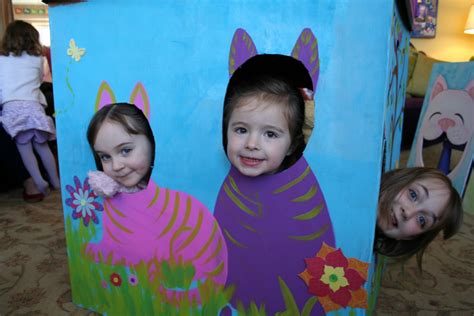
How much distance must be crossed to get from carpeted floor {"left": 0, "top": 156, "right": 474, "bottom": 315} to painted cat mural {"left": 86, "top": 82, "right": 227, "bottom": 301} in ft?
0.79

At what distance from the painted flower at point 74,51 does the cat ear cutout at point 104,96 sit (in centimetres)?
8

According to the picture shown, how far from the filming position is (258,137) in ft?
2.15

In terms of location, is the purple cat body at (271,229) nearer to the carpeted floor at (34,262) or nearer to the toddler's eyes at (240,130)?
the toddler's eyes at (240,130)

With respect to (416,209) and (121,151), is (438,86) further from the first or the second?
(121,151)

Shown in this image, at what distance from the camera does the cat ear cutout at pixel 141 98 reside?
727 millimetres

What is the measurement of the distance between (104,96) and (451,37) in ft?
13.2

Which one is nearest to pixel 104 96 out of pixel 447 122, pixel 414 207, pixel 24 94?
pixel 414 207

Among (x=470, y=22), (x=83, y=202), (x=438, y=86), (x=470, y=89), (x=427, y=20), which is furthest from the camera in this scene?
(x=427, y=20)

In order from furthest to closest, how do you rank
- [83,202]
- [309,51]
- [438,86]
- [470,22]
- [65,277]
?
[470,22] → [438,86] → [65,277] → [83,202] → [309,51]

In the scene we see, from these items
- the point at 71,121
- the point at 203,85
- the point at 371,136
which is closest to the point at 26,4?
the point at 71,121

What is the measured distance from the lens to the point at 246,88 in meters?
0.71

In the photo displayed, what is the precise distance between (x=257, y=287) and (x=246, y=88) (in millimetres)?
369

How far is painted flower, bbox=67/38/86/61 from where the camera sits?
77 cm

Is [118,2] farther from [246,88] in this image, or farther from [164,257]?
[164,257]
